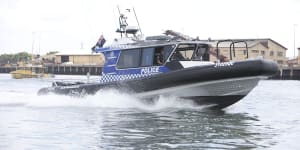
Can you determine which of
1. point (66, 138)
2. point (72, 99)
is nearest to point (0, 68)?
point (72, 99)

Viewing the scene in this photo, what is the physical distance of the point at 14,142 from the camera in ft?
36.0

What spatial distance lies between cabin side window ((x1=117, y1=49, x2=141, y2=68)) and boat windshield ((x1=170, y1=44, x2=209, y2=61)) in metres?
1.49

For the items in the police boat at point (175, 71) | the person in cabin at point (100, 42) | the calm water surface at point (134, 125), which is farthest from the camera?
the person in cabin at point (100, 42)

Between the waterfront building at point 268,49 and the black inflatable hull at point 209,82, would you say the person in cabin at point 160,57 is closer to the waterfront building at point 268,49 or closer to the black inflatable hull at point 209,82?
the black inflatable hull at point 209,82

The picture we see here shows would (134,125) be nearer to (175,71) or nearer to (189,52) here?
(175,71)

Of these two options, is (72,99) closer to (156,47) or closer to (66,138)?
(156,47)

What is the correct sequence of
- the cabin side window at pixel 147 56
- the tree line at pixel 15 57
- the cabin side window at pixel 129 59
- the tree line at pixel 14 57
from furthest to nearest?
the tree line at pixel 14 57 < the tree line at pixel 15 57 < the cabin side window at pixel 129 59 < the cabin side window at pixel 147 56

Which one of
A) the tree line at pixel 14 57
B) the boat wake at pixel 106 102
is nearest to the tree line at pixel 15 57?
the tree line at pixel 14 57

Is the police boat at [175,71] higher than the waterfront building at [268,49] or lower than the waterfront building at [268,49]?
lower

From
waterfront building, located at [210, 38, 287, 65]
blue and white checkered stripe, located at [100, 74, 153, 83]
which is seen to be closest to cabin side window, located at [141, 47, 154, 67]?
blue and white checkered stripe, located at [100, 74, 153, 83]

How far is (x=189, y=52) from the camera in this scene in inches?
720

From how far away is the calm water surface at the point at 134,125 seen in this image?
1108 cm

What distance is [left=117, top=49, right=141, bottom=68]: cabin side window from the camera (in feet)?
61.7

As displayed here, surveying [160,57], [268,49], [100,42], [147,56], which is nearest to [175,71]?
[160,57]
